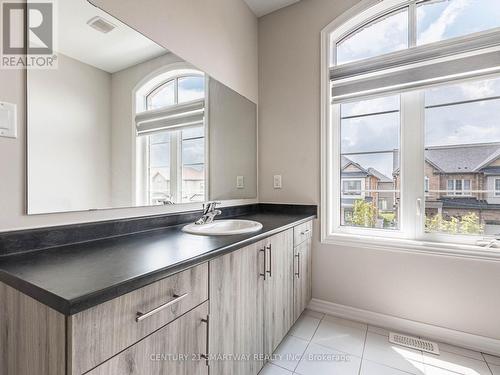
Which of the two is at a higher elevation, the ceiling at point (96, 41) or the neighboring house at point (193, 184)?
the ceiling at point (96, 41)

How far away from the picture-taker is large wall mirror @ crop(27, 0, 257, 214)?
947mm

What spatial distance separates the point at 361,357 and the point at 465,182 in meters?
1.41

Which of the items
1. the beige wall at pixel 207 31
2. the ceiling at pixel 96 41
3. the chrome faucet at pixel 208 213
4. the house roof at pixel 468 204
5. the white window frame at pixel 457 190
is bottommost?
the chrome faucet at pixel 208 213

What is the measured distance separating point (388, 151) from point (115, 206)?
1.98 metres

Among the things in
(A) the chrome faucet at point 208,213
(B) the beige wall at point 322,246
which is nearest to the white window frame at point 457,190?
(B) the beige wall at point 322,246

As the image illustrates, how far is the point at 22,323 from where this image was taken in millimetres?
690

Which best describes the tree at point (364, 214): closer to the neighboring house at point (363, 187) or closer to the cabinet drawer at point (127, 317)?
the neighboring house at point (363, 187)

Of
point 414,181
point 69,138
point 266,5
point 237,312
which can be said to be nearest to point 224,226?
point 237,312

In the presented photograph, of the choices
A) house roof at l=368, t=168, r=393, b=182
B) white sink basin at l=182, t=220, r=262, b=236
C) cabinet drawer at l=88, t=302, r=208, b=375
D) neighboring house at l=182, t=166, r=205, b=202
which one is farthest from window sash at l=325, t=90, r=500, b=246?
cabinet drawer at l=88, t=302, r=208, b=375

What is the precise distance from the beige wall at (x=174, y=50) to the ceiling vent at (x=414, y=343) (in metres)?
1.81

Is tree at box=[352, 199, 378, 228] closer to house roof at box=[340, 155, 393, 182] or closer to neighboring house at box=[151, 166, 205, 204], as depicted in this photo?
house roof at box=[340, 155, 393, 182]

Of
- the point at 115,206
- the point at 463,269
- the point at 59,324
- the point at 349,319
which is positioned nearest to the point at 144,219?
the point at 115,206

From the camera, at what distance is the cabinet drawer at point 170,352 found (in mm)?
659

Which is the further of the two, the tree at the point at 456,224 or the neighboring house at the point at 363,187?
the neighboring house at the point at 363,187
